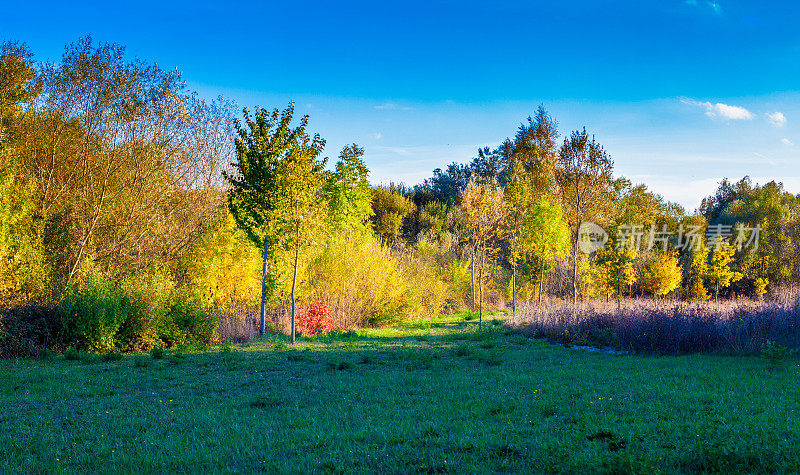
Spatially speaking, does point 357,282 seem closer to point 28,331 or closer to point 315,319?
point 315,319

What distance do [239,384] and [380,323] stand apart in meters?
10.4

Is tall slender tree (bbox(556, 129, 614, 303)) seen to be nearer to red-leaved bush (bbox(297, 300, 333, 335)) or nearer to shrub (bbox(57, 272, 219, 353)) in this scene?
red-leaved bush (bbox(297, 300, 333, 335))

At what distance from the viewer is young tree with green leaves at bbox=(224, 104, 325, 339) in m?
13.9

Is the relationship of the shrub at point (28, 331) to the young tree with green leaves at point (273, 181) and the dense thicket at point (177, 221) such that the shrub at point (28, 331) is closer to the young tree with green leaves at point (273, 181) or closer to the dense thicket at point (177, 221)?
the dense thicket at point (177, 221)

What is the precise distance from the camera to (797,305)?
10977 millimetres

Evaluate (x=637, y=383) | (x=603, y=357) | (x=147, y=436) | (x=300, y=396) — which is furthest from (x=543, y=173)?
(x=147, y=436)

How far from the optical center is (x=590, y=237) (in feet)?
97.1

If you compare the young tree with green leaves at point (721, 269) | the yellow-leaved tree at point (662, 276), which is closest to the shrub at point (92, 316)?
the yellow-leaved tree at point (662, 276)

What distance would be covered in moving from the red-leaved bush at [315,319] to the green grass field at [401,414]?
5.75 meters

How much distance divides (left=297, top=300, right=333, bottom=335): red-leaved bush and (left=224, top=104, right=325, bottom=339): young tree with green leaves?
1723 mm

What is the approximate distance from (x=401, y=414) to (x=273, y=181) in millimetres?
9868

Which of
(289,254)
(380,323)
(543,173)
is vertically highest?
(543,173)

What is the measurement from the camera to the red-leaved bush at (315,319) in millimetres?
15828

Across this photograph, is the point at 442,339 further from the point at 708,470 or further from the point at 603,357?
the point at 708,470
